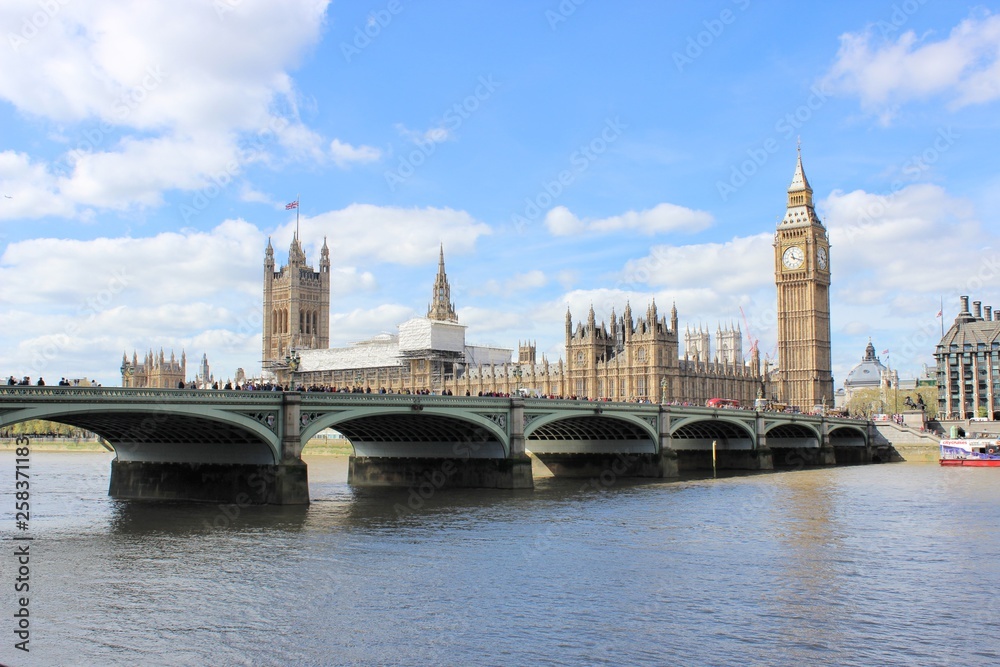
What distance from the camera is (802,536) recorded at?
3647 centimetres

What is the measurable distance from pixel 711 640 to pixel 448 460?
37101 mm

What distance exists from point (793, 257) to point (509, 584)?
12282 centimetres

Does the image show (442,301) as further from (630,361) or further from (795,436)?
(795,436)

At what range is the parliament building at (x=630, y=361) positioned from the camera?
118562 mm

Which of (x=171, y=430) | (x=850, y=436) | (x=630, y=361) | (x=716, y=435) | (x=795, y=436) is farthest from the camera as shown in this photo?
(x=630, y=361)

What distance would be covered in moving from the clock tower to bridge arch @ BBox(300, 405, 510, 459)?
90.2 m

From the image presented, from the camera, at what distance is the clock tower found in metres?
138

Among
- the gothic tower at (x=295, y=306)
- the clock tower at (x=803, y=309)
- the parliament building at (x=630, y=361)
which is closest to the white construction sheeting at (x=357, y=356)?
the parliament building at (x=630, y=361)

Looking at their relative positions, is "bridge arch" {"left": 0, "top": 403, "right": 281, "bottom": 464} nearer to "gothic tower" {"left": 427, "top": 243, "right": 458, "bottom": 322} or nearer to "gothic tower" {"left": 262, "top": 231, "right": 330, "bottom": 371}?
"gothic tower" {"left": 427, "top": 243, "right": 458, "bottom": 322}

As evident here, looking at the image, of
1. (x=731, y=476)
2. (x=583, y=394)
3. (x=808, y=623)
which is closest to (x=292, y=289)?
(x=583, y=394)

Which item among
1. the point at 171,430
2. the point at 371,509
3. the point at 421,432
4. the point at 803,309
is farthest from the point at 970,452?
the point at 171,430

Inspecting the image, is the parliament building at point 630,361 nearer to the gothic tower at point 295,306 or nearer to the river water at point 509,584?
the gothic tower at point 295,306

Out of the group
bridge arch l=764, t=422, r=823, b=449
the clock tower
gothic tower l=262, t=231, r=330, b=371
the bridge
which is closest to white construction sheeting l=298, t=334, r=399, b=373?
gothic tower l=262, t=231, r=330, b=371

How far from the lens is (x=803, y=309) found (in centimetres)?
13925
